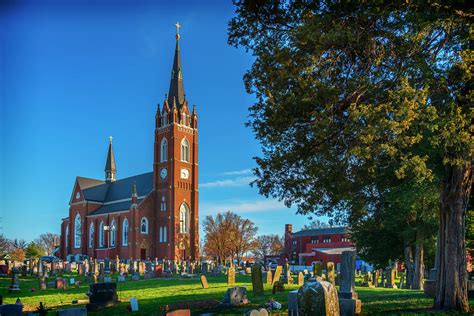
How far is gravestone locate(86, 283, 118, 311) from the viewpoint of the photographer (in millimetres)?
15969

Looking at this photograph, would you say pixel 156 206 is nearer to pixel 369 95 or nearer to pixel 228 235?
pixel 228 235

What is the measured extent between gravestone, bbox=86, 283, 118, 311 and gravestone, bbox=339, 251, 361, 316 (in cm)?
791

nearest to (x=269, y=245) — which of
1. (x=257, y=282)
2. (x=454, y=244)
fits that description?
(x=257, y=282)

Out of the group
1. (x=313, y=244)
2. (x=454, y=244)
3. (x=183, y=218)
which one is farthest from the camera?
(x=313, y=244)

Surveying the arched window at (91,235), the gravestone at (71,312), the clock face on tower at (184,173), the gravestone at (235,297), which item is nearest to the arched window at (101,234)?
the arched window at (91,235)

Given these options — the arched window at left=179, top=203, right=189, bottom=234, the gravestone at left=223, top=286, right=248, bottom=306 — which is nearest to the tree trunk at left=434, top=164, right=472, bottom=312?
the gravestone at left=223, top=286, right=248, bottom=306

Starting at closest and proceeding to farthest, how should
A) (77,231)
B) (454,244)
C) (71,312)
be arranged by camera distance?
1. (71,312)
2. (454,244)
3. (77,231)

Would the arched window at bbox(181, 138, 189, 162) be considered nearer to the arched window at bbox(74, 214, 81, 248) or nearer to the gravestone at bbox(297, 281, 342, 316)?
the arched window at bbox(74, 214, 81, 248)

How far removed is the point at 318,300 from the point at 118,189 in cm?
7869

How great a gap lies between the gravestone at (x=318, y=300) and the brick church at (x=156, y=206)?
61.8 m

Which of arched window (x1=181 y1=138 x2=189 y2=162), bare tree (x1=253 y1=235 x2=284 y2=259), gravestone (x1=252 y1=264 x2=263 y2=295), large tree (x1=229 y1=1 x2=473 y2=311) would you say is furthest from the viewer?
bare tree (x1=253 y1=235 x2=284 y2=259)

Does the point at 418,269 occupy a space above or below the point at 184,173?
below

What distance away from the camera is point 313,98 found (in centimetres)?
1165

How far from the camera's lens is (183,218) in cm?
7438
